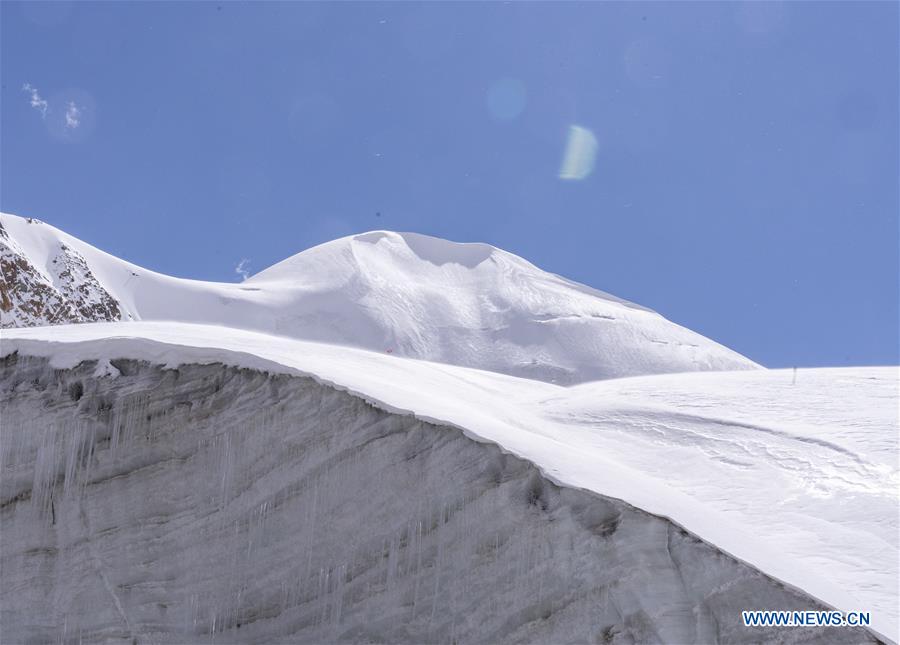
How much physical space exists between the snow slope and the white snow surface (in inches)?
2429

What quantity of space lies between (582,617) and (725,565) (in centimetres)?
75

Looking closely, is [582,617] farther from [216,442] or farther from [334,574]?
[216,442]

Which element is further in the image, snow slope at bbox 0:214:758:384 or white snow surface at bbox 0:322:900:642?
snow slope at bbox 0:214:758:384

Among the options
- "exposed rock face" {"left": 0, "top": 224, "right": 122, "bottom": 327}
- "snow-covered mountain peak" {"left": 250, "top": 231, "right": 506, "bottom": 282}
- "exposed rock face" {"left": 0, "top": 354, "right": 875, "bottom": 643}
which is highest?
"snow-covered mountain peak" {"left": 250, "top": 231, "right": 506, "bottom": 282}

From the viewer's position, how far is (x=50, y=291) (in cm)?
6694

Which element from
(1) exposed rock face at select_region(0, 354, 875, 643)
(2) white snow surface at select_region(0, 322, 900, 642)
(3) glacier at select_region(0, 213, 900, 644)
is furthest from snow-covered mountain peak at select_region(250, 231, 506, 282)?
(1) exposed rock face at select_region(0, 354, 875, 643)

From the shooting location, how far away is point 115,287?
275 ft

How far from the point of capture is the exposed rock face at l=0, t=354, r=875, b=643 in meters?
4.43

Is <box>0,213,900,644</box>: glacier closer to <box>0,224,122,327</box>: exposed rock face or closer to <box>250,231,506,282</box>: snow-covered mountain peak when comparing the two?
<box>0,224,122,327</box>: exposed rock face

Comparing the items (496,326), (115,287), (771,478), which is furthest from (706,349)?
(771,478)

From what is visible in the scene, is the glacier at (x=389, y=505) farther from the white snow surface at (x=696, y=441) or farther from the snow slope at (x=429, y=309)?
the snow slope at (x=429, y=309)

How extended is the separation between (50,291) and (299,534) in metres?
68.3

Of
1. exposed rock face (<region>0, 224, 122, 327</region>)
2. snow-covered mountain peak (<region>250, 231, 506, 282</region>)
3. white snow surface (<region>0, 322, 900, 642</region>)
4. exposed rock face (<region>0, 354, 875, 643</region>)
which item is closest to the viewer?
exposed rock face (<region>0, 354, 875, 643</region>)

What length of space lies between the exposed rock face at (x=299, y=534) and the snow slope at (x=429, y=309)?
64.0m
